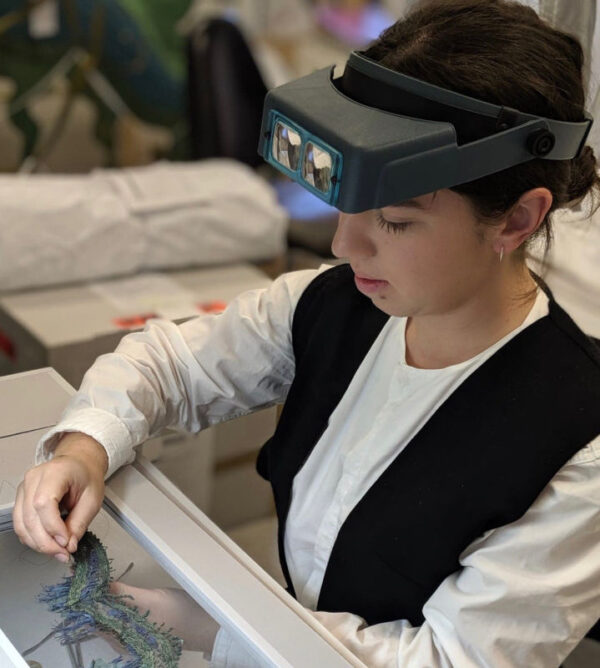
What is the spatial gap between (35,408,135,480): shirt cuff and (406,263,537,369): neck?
30 centimetres

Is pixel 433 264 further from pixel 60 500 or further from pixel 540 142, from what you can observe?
pixel 60 500

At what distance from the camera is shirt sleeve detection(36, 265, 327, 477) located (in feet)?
3.42

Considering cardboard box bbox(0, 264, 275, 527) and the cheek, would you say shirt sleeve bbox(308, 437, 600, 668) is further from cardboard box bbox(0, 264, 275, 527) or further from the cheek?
cardboard box bbox(0, 264, 275, 527)

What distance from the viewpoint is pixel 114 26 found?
9.84ft

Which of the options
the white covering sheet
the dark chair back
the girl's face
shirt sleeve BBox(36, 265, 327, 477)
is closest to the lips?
the girl's face

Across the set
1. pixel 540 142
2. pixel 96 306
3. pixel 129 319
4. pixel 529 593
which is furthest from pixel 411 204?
pixel 96 306

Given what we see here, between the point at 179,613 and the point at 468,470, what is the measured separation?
0.93 feet

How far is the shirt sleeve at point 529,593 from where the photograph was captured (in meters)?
0.83

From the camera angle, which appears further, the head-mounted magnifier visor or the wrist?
the wrist

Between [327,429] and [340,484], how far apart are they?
7 cm

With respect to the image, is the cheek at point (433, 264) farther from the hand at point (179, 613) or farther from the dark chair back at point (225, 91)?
the dark chair back at point (225, 91)

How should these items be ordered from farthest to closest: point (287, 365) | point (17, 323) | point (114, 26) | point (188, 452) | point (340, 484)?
1. point (114, 26)
2. point (17, 323)
3. point (188, 452)
4. point (287, 365)
5. point (340, 484)

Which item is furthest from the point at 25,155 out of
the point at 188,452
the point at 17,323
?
the point at 188,452

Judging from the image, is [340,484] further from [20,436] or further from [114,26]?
[114,26]
